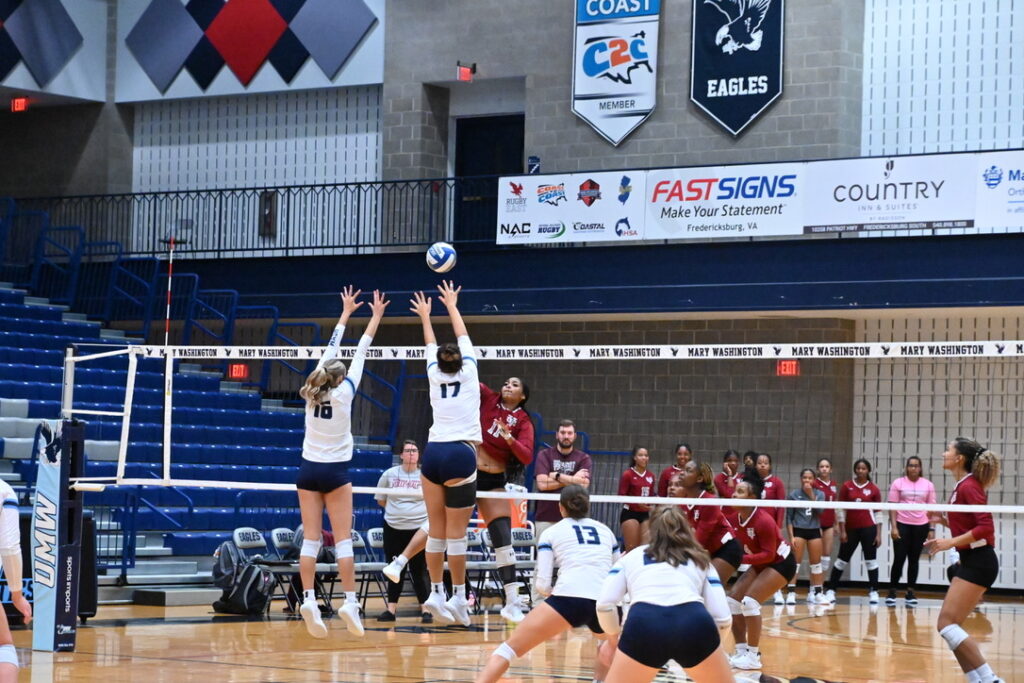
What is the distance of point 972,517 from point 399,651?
496 cm

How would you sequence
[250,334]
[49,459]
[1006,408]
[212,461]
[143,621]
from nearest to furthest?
[49,459]
[143,621]
[212,461]
[1006,408]
[250,334]

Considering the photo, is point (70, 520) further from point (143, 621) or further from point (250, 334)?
point (250, 334)

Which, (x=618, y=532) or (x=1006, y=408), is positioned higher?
(x=1006, y=408)

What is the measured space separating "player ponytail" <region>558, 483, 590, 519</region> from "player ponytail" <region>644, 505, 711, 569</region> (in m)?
1.63

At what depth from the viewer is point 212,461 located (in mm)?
19688

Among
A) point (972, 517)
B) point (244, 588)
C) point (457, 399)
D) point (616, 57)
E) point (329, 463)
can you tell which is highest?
point (616, 57)

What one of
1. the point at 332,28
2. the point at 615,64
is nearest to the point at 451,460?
the point at 615,64

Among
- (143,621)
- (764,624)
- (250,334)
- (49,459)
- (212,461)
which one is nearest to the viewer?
(49,459)

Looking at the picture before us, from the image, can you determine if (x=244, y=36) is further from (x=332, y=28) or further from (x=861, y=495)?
(x=861, y=495)

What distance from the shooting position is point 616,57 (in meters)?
23.1

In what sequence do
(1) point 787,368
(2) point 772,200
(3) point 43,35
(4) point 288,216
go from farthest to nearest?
(3) point 43,35
(4) point 288,216
(1) point 787,368
(2) point 772,200

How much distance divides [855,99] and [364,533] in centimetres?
924

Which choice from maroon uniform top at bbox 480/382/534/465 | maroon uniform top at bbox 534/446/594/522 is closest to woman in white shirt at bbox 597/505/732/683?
maroon uniform top at bbox 480/382/534/465

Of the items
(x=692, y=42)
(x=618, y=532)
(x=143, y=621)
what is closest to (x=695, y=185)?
(x=692, y=42)
